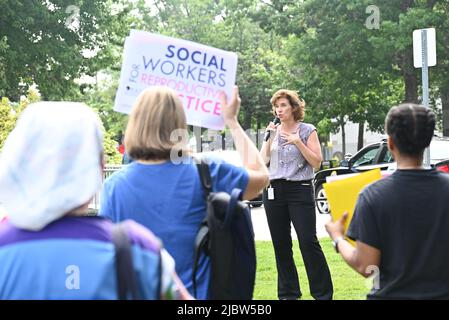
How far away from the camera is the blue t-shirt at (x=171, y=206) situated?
113 inches

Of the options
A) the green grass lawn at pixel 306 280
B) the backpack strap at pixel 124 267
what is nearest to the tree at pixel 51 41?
the green grass lawn at pixel 306 280

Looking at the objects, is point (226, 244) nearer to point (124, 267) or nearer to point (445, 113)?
point (124, 267)

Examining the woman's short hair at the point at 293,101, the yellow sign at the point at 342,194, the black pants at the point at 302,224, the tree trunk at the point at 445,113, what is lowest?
the black pants at the point at 302,224

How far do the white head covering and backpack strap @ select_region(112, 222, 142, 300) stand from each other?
0.53 ft

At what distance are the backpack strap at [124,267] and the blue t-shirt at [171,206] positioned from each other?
0.97m

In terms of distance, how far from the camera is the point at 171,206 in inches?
113

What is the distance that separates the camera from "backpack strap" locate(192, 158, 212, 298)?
281 centimetres

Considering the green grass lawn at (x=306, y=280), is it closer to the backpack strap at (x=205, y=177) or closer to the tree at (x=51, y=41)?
the backpack strap at (x=205, y=177)

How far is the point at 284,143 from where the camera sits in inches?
243

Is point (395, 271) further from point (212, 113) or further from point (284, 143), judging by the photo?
point (284, 143)

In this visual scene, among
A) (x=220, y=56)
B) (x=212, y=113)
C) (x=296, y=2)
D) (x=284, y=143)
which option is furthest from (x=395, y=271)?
(x=296, y=2)

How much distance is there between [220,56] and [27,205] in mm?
1776

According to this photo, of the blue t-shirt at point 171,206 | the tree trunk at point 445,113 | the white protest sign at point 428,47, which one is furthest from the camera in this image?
the tree trunk at point 445,113

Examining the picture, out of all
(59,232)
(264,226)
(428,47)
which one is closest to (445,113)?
(264,226)
